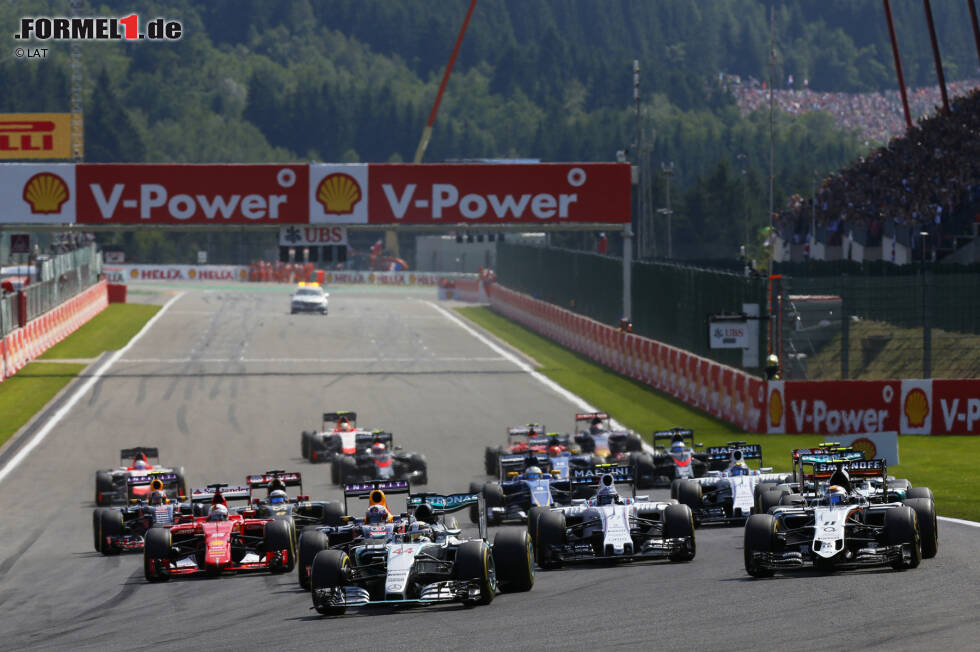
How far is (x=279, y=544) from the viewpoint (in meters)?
19.0

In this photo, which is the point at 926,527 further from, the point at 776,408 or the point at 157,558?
the point at 776,408

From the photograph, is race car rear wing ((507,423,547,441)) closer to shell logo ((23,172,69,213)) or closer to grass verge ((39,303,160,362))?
shell logo ((23,172,69,213))

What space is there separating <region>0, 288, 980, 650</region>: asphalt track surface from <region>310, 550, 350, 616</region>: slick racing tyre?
6.8 inches

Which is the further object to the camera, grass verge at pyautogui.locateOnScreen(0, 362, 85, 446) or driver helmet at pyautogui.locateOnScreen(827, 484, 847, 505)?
grass verge at pyautogui.locateOnScreen(0, 362, 85, 446)

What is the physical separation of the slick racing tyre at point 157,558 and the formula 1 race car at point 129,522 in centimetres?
184

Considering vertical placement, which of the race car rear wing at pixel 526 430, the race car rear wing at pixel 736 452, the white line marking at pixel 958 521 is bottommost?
the white line marking at pixel 958 521

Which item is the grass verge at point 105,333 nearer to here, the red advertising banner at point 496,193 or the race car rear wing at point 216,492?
the red advertising banner at point 496,193

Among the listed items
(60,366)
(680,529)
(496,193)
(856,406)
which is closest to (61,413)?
(60,366)

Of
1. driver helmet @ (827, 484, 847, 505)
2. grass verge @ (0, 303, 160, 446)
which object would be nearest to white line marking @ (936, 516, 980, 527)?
driver helmet @ (827, 484, 847, 505)

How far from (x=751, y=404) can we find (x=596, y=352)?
18143 mm

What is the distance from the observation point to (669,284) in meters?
47.1

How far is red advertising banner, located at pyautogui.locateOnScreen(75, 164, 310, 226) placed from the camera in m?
48.4

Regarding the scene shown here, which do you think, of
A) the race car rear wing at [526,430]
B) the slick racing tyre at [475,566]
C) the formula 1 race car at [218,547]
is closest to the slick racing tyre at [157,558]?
the formula 1 race car at [218,547]

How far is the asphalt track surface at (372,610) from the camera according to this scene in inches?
547
